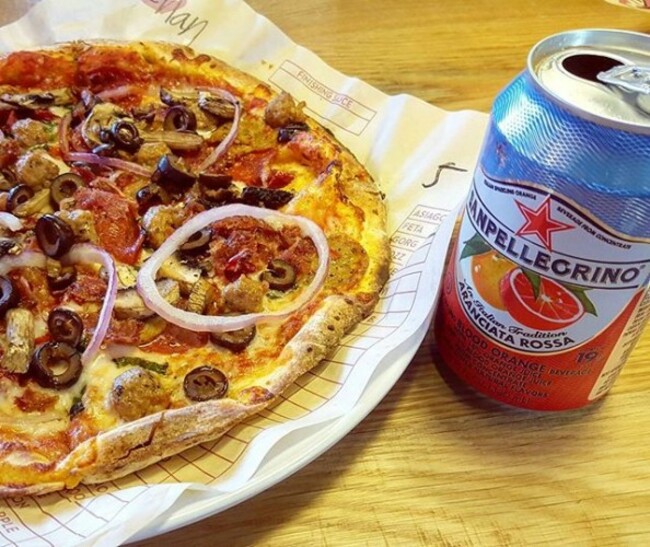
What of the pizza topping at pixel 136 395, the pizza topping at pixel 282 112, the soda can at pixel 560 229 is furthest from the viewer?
the pizza topping at pixel 282 112

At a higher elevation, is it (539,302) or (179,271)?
(539,302)

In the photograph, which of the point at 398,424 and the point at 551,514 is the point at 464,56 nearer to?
the point at 398,424

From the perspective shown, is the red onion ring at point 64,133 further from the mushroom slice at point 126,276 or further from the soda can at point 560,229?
the soda can at point 560,229

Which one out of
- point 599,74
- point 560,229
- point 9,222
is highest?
point 599,74

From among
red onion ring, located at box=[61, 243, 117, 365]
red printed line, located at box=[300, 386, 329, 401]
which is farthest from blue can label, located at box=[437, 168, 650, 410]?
red onion ring, located at box=[61, 243, 117, 365]

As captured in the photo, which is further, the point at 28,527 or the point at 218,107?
the point at 218,107

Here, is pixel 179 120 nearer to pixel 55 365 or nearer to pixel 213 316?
pixel 213 316

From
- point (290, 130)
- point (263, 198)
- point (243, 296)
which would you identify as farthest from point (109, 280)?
point (290, 130)

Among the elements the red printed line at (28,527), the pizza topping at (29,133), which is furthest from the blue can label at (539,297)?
the pizza topping at (29,133)
